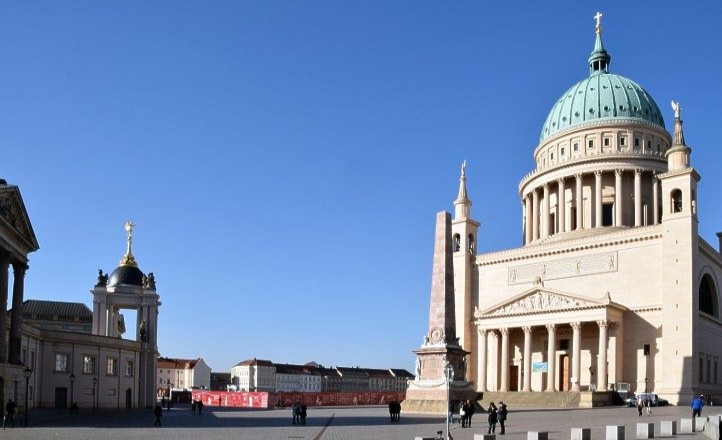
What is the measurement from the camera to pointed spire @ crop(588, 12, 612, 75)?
101m

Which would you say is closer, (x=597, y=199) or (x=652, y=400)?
(x=652, y=400)

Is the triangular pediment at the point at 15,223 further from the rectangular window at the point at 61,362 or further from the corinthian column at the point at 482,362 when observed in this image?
the corinthian column at the point at 482,362

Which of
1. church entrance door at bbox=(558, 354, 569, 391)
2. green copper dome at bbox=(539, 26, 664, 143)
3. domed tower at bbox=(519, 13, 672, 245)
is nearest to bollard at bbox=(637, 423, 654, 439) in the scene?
church entrance door at bbox=(558, 354, 569, 391)

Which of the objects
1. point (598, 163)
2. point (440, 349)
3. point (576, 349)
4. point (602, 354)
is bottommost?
point (602, 354)

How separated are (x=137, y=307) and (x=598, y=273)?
138 feet

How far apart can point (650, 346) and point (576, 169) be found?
81.5 ft

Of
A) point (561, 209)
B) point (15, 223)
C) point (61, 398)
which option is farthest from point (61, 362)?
point (561, 209)

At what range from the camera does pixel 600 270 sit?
7625 centimetres

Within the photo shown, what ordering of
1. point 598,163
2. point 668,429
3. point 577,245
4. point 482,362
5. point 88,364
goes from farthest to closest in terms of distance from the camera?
point 598,163 < point 482,362 < point 577,245 < point 88,364 < point 668,429

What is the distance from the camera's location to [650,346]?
230 ft

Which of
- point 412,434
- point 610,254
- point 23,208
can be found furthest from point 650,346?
point 23,208

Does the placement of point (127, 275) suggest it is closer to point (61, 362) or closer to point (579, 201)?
point (61, 362)

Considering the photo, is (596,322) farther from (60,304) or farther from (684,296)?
(60,304)

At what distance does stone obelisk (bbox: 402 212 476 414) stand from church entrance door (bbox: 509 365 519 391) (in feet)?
109
